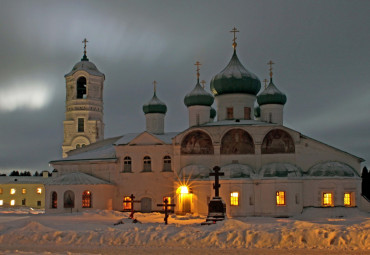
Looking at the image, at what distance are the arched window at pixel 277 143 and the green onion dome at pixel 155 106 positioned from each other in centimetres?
1193

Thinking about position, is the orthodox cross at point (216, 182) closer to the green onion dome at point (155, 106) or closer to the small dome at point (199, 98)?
the small dome at point (199, 98)

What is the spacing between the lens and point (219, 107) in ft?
125

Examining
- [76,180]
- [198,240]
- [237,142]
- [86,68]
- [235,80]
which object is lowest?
[198,240]

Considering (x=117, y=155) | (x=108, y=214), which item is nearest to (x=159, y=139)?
(x=117, y=155)

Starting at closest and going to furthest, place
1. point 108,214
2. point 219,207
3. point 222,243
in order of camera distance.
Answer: point 222,243, point 219,207, point 108,214

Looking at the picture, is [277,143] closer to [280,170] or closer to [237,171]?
[280,170]

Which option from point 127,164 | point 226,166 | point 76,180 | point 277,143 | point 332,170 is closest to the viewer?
point 332,170

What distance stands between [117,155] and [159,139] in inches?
149

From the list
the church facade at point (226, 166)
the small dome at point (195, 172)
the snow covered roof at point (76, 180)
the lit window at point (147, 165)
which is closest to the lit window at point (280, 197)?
the church facade at point (226, 166)

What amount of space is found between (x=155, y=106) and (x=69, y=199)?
1174cm

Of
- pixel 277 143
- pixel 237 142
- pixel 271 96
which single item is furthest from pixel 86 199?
pixel 271 96

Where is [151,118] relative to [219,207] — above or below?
above

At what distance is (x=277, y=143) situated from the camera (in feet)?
114

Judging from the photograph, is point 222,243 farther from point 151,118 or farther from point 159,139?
point 151,118
